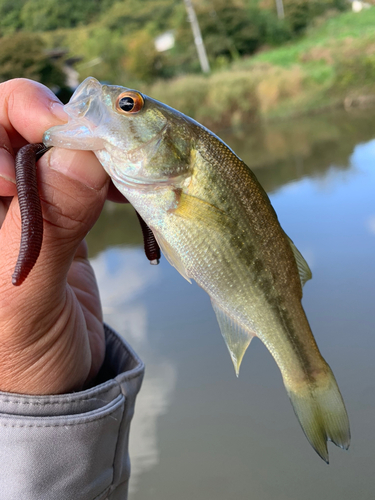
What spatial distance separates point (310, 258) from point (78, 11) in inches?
1211

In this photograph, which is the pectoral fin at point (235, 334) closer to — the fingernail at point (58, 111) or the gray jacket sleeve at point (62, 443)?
the gray jacket sleeve at point (62, 443)

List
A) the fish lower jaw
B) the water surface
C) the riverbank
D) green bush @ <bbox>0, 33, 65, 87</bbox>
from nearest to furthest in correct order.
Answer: the fish lower jaw, the water surface, the riverbank, green bush @ <bbox>0, 33, 65, 87</bbox>

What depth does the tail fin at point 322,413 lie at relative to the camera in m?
0.93

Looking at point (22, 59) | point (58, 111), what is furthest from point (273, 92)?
point (58, 111)

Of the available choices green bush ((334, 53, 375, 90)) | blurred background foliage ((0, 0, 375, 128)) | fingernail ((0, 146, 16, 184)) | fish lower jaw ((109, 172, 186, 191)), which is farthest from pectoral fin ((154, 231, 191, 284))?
green bush ((334, 53, 375, 90))

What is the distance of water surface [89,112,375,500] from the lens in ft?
5.44

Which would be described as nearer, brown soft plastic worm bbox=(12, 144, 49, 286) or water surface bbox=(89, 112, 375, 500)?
brown soft plastic worm bbox=(12, 144, 49, 286)

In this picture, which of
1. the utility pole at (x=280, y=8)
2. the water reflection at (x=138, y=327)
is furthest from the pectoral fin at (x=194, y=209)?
the utility pole at (x=280, y=8)

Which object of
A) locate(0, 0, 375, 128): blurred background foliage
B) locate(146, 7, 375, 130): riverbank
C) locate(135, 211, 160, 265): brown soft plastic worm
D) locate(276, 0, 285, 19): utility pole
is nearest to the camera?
locate(135, 211, 160, 265): brown soft plastic worm

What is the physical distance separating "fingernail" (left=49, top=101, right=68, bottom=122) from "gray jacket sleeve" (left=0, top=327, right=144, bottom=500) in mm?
682

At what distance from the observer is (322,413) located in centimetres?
94

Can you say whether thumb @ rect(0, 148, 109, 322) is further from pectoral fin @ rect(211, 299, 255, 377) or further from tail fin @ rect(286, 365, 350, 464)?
tail fin @ rect(286, 365, 350, 464)

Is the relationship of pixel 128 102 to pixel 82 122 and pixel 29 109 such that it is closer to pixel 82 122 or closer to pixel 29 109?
pixel 82 122

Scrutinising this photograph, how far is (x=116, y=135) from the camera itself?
86 centimetres
